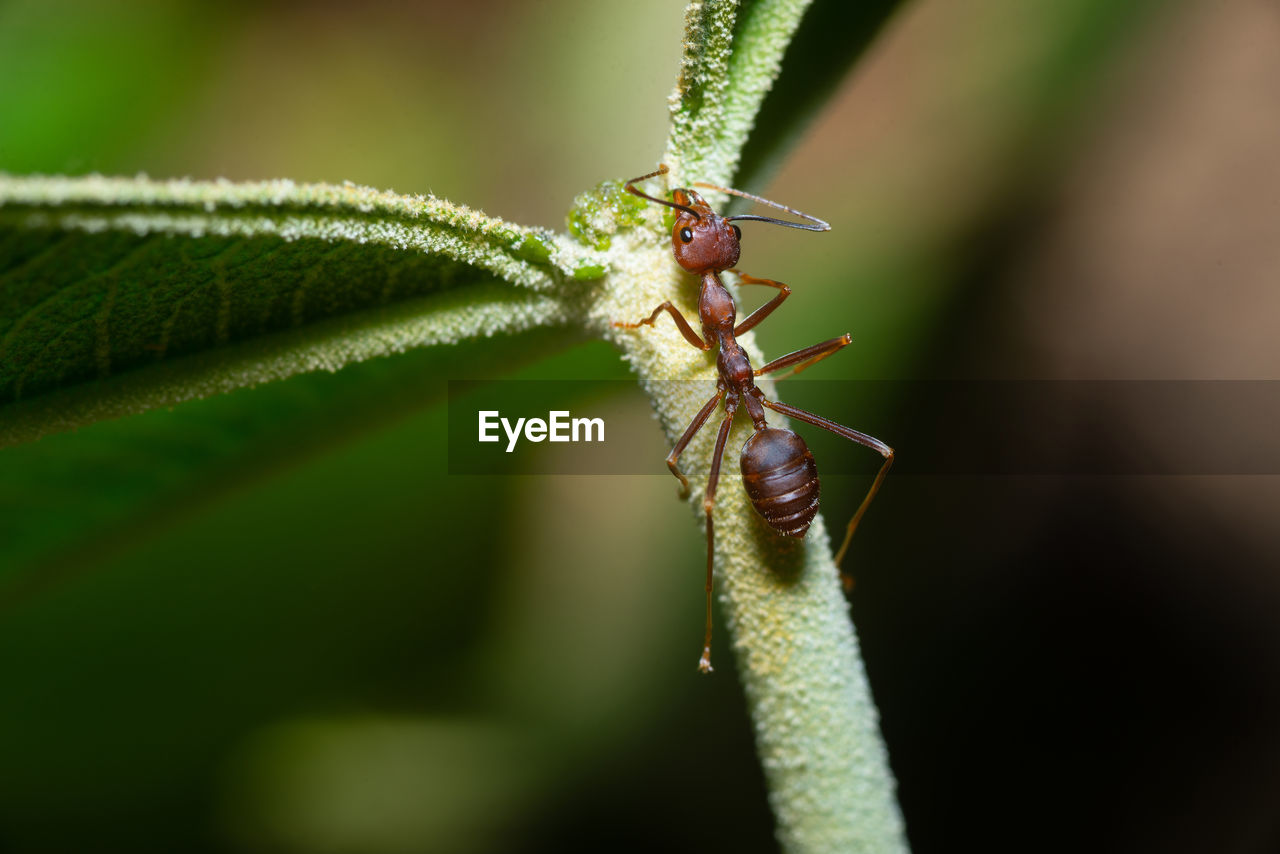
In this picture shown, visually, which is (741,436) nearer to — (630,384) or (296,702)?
(630,384)

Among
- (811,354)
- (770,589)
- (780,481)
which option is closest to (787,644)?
(770,589)

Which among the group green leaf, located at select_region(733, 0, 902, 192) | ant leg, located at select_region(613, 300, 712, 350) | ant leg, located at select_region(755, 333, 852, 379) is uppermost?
green leaf, located at select_region(733, 0, 902, 192)

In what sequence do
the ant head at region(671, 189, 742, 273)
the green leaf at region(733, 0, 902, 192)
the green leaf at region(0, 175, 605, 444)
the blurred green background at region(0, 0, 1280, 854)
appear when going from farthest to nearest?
the blurred green background at region(0, 0, 1280, 854)
the ant head at region(671, 189, 742, 273)
the green leaf at region(733, 0, 902, 192)
the green leaf at region(0, 175, 605, 444)

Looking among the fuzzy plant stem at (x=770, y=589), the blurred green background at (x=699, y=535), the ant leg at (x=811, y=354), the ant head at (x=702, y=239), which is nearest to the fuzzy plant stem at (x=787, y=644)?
the fuzzy plant stem at (x=770, y=589)

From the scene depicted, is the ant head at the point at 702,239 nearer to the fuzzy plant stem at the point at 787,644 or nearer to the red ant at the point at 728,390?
the red ant at the point at 728,390

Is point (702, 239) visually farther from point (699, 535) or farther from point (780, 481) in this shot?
point (699, 535)

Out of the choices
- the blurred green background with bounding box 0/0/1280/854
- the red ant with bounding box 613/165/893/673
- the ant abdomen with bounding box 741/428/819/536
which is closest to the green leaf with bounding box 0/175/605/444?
the red ant with bounding box 613/165/893/673

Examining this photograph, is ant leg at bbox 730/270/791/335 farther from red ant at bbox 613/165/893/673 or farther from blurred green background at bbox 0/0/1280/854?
blurred green background at bbox 0/0/1280/854

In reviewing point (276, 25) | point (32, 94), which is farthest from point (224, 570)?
point (276, 25)
